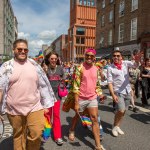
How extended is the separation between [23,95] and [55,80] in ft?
5.61

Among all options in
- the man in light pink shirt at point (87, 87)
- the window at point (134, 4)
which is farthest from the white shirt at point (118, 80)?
the window at point (134, 4)

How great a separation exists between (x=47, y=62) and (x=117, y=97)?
156 centimetres

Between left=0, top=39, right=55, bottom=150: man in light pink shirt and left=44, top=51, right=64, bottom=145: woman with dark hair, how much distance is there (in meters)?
1.33

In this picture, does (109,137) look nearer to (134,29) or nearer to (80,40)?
(134,29)

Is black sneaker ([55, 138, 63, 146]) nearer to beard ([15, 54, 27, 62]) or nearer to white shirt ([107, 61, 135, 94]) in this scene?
white shirt ([107, 61, 135, 94])

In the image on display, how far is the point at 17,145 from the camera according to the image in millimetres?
3834

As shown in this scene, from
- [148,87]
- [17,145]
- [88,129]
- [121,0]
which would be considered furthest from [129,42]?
[17,145]

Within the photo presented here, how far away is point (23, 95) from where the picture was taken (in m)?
3.61

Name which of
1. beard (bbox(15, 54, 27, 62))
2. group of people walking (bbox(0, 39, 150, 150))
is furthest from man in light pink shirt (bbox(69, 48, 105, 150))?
beard (bbox(15, 54, 27, 62))

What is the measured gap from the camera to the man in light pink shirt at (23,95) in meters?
3.59

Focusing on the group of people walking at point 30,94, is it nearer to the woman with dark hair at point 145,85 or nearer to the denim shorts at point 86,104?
the denim shorts at point 86,104

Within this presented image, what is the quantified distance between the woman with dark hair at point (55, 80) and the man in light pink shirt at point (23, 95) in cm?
133

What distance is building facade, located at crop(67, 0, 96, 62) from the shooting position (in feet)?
293

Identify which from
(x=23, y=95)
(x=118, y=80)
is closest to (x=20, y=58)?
(x=23, y=95)
